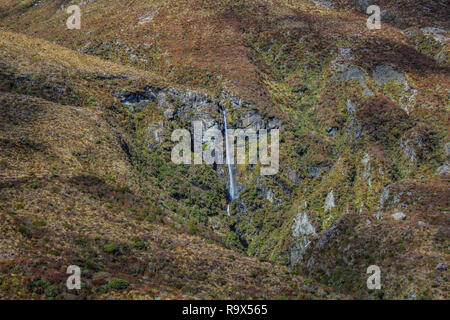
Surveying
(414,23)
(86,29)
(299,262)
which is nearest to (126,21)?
(86,29)

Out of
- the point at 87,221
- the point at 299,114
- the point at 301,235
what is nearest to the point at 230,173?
the point at 301,235

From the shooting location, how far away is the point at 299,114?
84.2 meters

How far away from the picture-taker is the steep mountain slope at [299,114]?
155 ft

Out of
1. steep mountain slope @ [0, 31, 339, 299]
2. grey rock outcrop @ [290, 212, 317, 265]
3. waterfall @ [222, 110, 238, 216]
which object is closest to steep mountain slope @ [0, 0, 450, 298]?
grey rock outcrop @ [290, 212, 317, 265]

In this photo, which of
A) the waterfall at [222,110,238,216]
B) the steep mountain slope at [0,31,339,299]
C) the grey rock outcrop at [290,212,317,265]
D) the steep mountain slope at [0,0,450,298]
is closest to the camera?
the steep mountain slope at [0,31,339,299]

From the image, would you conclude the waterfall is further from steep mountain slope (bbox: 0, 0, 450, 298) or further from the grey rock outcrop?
the grey rock outcrop

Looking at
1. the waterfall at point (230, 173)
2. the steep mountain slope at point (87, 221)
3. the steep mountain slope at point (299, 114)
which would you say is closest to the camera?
the steep mountain slope at point (87, 221)

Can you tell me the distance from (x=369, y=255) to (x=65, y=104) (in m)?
52.1

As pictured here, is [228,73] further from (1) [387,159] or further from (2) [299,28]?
(1) [387,159]

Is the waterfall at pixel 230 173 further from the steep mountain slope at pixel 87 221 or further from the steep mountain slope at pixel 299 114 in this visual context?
the steep mountain slope at pixel 87 221

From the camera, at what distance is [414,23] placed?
10494 centimetres

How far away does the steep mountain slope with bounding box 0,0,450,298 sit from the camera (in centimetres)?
4716

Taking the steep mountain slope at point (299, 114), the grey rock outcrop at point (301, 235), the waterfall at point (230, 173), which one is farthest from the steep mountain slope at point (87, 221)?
the grey rock outcrop at point (301, 235)
